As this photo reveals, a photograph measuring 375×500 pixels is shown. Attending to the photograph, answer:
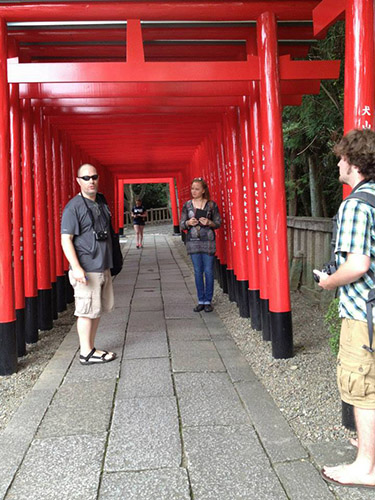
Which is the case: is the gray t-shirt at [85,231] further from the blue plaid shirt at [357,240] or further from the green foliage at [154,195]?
the green foliage at [154,195]

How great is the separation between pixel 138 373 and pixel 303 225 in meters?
3.46

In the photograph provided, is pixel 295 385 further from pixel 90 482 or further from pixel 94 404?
pixel 90 482

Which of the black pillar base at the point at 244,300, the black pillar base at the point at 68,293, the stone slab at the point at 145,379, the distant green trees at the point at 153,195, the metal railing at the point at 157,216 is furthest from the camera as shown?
the distant green trees at the point at 153,195

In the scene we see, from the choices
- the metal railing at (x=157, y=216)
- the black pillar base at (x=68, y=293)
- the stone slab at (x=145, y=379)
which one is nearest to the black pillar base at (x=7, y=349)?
the stone slab at (x=145, y=379)

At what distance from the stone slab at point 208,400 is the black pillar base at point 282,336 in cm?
61

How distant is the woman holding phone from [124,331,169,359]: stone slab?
3.60 ft

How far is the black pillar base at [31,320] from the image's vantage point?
4.63 metres

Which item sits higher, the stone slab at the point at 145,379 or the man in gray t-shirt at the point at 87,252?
the man in gray t-shirt at the point at 87,252

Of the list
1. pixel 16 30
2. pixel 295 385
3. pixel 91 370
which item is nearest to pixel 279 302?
pixel 295 385

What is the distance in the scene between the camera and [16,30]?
4.05 m

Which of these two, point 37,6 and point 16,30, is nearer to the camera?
point 37,6

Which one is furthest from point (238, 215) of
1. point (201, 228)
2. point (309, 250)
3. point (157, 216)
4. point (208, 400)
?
point (157, 216)

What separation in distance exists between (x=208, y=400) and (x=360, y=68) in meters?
2.35

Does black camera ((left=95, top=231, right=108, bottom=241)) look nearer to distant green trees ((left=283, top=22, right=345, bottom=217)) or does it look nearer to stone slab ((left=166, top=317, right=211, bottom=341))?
stone slab ((left=166, top=317, right=211, bottom=341))
